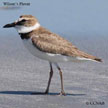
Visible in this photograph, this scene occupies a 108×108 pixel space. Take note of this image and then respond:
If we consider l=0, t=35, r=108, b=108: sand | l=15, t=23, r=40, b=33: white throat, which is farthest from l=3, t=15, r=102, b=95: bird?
l=0, t=35, r=108, b=108: sand

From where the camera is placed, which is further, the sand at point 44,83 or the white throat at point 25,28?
the white throat at point 25,28

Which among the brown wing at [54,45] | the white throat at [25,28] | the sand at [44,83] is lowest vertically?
the sand at [44,83]

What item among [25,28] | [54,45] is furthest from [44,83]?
[25,28]

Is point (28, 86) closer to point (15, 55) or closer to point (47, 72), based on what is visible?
point (47, 72)

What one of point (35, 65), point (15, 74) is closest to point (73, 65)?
point (35, 65)

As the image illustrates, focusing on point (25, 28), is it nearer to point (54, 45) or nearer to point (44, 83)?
point (54, 45)

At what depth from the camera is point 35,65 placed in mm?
14242

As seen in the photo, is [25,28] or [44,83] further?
[44,83]

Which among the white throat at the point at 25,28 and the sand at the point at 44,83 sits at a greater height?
the white throat at the point at 25,28

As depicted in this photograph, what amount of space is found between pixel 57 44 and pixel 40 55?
406 mm

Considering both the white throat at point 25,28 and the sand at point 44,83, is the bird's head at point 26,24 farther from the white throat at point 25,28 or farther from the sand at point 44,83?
the sand at point 44,83

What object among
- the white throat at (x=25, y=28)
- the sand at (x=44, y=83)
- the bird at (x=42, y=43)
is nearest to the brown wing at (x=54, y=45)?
the bird at (x=42, y=43)

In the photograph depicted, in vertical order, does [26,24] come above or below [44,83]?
above

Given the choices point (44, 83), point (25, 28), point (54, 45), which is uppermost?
point (25, 28)
